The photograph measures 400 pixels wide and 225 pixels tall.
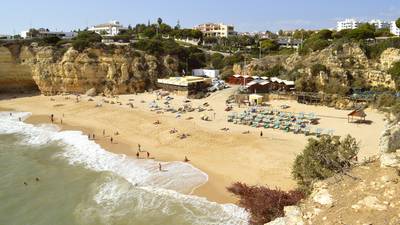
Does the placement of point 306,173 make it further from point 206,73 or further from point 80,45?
point 80,45

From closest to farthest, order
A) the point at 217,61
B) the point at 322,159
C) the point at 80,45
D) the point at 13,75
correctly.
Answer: the point at 322,159 → the point at 80,45 → the point at 13,75 → the point at 217,61

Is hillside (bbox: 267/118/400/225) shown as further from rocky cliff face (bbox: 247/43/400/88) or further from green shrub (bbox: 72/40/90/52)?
green shrub (bbox: 72/40/90/52)

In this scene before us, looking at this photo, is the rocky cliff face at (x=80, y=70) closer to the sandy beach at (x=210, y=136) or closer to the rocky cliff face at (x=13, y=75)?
the rocky cliff face at (x=13, y=75)

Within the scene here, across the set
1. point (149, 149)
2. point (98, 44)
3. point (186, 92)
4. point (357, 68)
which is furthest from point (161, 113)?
point (357, 68)

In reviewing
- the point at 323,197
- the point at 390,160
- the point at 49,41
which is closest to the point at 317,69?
the point at 390,160

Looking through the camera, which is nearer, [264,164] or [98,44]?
[264,164]

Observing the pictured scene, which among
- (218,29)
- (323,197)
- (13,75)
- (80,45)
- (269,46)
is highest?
(218,29)

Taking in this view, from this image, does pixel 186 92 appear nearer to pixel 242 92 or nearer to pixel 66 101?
pixel 242 92
